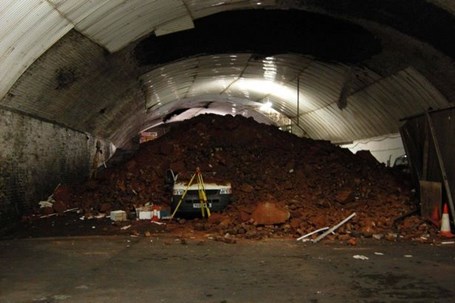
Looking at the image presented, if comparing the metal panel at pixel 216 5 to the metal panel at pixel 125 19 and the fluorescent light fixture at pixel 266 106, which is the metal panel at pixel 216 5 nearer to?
the metal panel at pixel 125 19

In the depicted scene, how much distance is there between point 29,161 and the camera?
1174cm

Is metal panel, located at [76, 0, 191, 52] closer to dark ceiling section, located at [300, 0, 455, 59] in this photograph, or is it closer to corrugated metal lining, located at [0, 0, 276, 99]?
corrugated metal lining, located at [0, 0, 276, 99]

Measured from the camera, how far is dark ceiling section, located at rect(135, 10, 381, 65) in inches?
490

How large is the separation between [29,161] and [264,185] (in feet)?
19.6

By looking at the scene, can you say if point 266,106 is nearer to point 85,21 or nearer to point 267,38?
point 267,38

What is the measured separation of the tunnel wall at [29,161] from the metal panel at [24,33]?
1407 mm

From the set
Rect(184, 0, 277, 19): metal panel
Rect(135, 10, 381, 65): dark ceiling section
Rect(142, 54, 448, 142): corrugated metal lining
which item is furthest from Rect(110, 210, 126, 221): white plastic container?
Rect(184, 0, 277, 19): metal panel

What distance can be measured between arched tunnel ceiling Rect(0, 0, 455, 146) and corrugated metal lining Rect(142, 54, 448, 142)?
0.18 ft

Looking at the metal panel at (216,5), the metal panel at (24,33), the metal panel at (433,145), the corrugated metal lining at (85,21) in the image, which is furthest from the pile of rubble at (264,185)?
the metal panel at (24,33)

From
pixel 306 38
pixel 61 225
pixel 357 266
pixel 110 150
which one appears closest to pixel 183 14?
pixel 306 38

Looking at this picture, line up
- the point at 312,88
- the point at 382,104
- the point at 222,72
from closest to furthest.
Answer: the point at 382,104 < the point at 222,72 < the point at 312,88

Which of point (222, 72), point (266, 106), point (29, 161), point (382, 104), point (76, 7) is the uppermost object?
point (266, 106)

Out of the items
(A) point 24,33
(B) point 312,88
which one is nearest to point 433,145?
(A) point 24,33

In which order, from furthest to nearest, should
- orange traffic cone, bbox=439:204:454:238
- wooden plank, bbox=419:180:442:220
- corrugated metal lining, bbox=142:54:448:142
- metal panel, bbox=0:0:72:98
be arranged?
corrugated metal lining, bbox=142:54:448:142, wooden plank, bbox=419:180:442:220, orange traffic cone, bbox=439:204:454:238, metal panel, bbox=0:0:72:98
